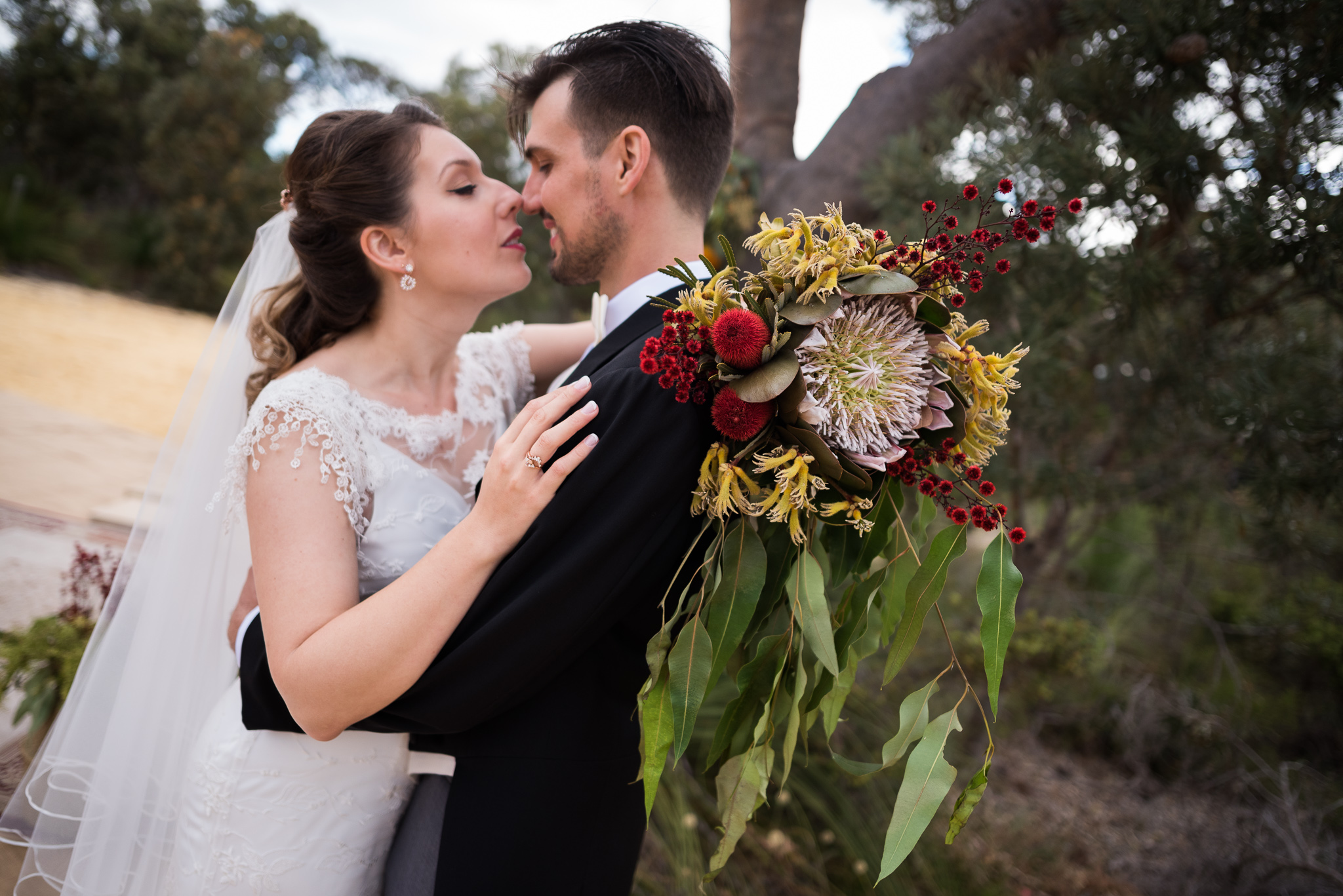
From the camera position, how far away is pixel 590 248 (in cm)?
193

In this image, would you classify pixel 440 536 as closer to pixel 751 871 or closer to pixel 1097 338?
pixel 751 871

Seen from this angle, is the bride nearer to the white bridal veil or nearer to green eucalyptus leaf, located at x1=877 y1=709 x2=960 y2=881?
the white bridal veil

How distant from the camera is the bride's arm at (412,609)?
4.42 feet

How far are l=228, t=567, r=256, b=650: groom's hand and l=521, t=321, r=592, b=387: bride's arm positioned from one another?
1056mm

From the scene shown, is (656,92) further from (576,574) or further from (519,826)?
(519,826)

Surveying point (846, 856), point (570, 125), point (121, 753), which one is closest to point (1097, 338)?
point (846, 856)

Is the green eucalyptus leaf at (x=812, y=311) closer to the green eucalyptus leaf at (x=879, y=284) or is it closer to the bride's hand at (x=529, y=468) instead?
the green eucalyptus leaf at (x=879, y=284)

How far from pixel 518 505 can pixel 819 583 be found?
20.9 inches

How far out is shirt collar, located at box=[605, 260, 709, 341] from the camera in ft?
5.84

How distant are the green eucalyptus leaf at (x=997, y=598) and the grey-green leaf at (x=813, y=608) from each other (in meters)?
0.23

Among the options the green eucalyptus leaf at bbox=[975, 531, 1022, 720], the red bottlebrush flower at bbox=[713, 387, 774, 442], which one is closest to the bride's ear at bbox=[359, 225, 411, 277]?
the red bottlebrush flower at bbox=[713, 387, 774, 442]

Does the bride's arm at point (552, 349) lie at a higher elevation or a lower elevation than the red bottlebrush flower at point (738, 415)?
higher

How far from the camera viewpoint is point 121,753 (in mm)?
1968

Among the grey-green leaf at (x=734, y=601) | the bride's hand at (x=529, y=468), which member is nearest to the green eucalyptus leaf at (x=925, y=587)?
the grey-green leaf at (x=734, y=601)
